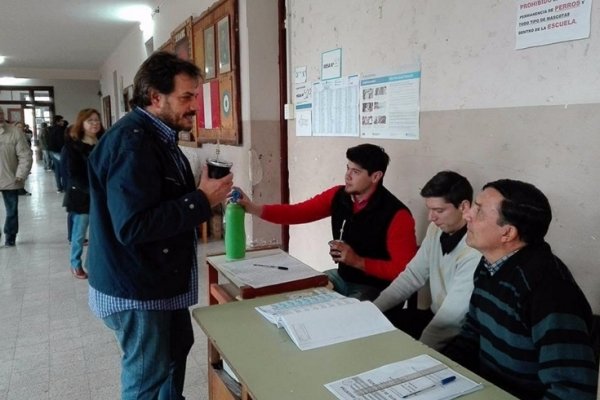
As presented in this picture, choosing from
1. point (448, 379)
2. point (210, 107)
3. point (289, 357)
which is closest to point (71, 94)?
point (210, 107)

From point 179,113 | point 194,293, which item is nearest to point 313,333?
point 194,293

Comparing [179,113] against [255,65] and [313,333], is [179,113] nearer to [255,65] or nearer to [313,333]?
[313,333]

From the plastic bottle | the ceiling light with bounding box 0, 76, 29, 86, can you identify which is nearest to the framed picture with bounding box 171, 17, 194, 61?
the plastic bottle

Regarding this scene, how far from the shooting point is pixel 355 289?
2033mm

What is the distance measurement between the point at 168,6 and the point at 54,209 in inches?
134

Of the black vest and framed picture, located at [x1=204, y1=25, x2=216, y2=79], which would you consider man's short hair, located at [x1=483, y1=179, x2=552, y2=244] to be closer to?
the black vest

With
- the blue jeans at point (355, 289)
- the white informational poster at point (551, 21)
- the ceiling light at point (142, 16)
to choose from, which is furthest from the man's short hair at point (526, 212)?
the ceiling light at point (142, 16)

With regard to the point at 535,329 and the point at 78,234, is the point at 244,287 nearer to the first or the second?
the point at 535,329

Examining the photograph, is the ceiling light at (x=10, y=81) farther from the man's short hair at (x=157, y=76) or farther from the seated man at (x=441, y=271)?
the seated man at (x=441, y=271)

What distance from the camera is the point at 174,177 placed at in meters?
1.37

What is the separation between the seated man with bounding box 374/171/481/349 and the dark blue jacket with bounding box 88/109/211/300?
32.2 inches

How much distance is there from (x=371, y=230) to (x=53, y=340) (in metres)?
1.93

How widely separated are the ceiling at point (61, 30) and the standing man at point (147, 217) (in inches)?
207

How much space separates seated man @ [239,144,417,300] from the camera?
1.95m
